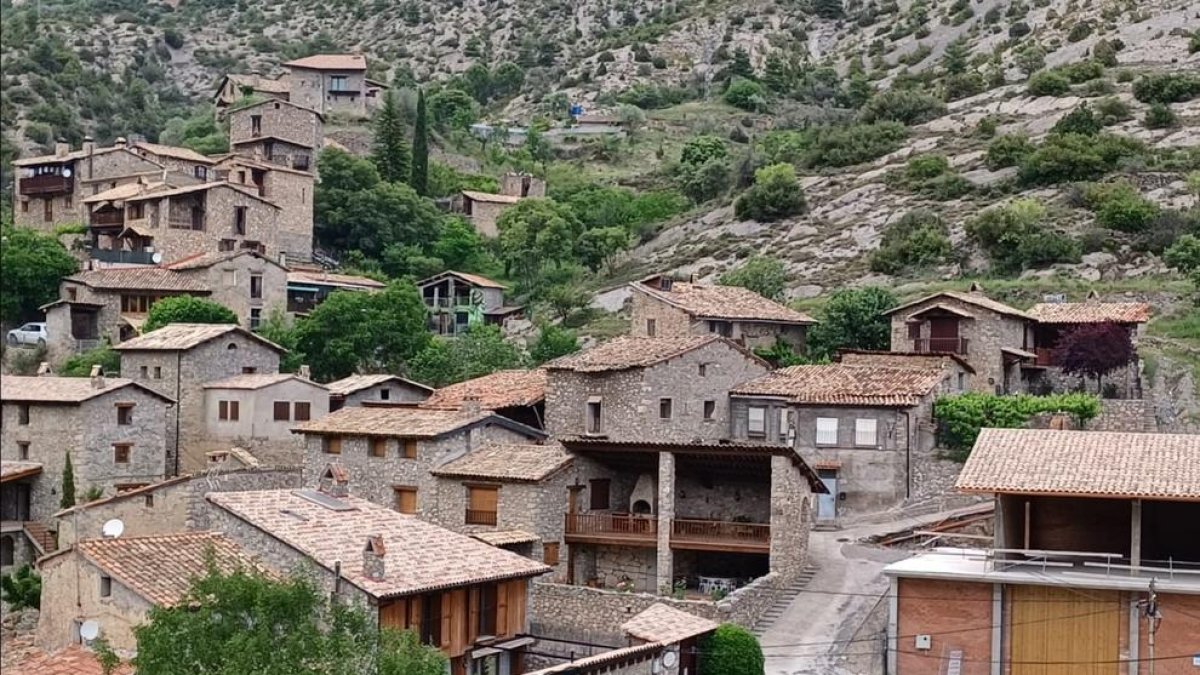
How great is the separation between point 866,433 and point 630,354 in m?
Result: 6.87

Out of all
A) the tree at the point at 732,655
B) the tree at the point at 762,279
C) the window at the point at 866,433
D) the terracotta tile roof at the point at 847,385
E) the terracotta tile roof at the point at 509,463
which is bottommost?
the tree at the point at 732,655

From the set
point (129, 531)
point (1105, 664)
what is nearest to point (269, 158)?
point (129, 531)

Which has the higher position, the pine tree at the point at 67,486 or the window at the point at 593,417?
the window at the point at 593,417

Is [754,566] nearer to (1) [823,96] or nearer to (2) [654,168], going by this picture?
(2) [654,168]

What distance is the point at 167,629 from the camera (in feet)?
66.8

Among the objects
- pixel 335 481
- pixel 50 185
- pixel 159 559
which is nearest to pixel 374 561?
pixel 159 559

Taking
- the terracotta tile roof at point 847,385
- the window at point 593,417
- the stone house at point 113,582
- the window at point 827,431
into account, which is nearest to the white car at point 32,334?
the window at point 593,417

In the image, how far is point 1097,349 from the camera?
159ft

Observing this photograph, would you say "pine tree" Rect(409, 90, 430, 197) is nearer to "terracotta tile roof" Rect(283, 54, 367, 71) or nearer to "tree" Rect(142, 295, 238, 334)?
"terracotta tile roof" Rect(283, 54, 367, 71)

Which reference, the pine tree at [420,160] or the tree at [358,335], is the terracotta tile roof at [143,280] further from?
the pine tree at [420,160]

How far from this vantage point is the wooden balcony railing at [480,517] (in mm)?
38812

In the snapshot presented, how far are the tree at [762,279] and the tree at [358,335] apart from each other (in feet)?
47.3

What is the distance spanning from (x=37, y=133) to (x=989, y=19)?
75.7 meters

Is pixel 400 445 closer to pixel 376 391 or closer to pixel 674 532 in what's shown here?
pixel 674 532
